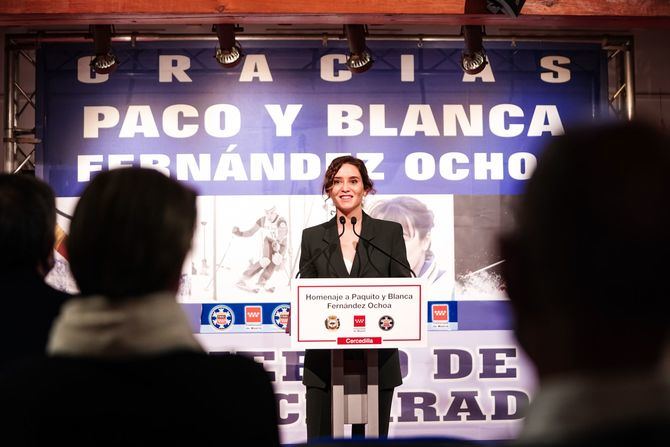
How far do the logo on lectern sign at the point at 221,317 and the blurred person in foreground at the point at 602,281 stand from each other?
16.9 feet

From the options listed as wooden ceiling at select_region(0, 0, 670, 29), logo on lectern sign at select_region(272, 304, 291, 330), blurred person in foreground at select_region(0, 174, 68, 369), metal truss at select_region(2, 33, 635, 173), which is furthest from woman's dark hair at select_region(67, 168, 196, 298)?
metal truss at select_region(2, 33, 635, 173)

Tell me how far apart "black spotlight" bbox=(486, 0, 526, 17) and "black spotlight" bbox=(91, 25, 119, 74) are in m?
2.64

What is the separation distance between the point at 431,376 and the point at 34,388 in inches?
195

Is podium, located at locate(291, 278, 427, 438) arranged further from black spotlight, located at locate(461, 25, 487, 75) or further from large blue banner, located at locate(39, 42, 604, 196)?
black spotlight, located at locate(461, 25, 487, 75)

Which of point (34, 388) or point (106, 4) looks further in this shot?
point (106, 4)

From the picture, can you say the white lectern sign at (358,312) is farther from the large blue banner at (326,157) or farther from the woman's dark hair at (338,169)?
the large blue banner at (326,157)

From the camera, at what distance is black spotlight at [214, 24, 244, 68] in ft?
17.8

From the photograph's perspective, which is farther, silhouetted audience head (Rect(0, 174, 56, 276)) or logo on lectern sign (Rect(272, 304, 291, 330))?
logo on lectern sign (Rect(272, 304, 291, 330))

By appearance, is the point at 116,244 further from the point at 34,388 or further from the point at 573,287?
the point at 573,287

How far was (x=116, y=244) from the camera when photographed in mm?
1034

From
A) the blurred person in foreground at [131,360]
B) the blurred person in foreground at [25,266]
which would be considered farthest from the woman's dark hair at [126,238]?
the blurred person in foreground at [25,266]

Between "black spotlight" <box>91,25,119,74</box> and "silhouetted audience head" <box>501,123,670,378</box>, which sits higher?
"black spotlight" <box>91,25,119,74</box>

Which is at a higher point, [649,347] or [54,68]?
[54,68]

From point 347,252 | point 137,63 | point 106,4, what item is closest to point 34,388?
point 347,252
